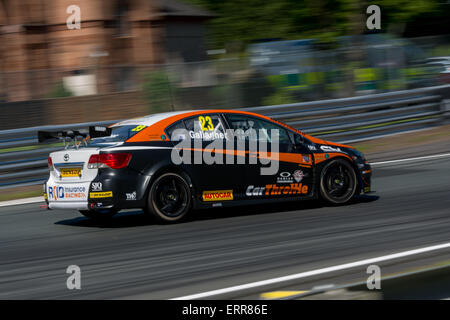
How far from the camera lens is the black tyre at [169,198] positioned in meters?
8.62

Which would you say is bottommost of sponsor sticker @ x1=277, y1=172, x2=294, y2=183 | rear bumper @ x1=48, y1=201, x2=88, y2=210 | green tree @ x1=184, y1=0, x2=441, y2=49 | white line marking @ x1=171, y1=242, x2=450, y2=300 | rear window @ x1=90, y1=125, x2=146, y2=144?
white line marking @ x1=171, y1=242, x2=450, y2=300

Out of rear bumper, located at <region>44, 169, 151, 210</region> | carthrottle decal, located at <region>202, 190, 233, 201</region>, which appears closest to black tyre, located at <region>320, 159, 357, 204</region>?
carthrottle decal, located at <region>202, 190, 233, 201</region>

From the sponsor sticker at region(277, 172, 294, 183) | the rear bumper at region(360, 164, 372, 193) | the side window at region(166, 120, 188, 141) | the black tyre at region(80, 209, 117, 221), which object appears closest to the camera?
the side window at region(166, 120, 188, 141)

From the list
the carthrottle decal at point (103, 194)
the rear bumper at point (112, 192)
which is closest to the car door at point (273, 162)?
the rear bumper at point (112, 192)

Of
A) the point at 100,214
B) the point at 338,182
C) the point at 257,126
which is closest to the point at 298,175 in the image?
the point at 338,182

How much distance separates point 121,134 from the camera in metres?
8.84

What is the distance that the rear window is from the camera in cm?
874

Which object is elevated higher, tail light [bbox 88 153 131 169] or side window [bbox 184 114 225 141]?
side window [bbox 184 114 225 141]

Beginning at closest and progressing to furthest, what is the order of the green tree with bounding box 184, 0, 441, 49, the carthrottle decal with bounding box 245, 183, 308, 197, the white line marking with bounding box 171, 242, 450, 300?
the white line marking with bounding box 171, 242, 450, 300 < the carthrottle decal with bounding box 245, 183, 308, 197 < the green tree with bounding box 184, 0, 441, 49

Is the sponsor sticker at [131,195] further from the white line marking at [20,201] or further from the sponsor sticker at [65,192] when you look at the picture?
the white line marking at [20,201]

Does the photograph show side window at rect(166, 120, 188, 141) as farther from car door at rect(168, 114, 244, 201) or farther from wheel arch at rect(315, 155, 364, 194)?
wheel arch at rect(315, 155, 364, 194)

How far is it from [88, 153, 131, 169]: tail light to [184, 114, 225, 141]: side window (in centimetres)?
98
